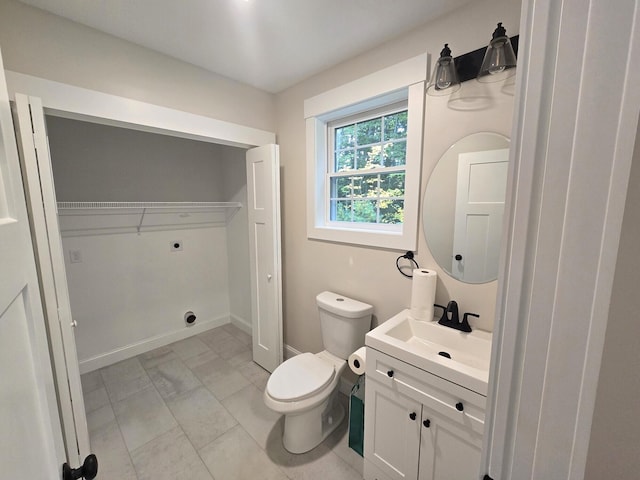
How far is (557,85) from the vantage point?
38 centimetres

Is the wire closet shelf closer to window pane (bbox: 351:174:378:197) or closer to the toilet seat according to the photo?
window pane (bbox: 351:174:378:197)

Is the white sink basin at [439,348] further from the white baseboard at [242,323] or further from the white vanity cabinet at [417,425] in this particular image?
the white baseboard at [242,323]

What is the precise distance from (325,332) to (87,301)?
209 cm

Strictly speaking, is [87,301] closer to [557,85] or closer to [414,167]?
[414,167]

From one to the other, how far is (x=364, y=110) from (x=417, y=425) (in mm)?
1855

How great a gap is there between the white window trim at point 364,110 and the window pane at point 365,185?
0.24m

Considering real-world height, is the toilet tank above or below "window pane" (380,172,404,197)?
below

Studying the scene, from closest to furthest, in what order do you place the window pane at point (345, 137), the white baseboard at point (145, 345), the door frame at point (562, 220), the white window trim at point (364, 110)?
the door frame at point (562, 220)
the white window trim at point (364, 110)
the window pane at point (345, 137)
the white baseboard at point (145, 345)

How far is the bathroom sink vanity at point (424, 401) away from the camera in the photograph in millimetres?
1039

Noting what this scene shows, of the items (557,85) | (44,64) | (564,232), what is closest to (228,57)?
(44,64)

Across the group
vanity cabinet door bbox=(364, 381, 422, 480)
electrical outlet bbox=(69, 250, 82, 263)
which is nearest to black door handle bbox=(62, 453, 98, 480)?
vanity cabinet door bbox=(364, 381, 422, 480)

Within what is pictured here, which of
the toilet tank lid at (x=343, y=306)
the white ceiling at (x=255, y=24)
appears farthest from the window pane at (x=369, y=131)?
Answer: the toilet tank lid at (x=343, y=306)

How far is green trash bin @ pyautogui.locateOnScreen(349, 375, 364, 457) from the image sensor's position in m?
1.58

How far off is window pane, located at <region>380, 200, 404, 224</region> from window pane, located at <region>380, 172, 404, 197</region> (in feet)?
0.17
